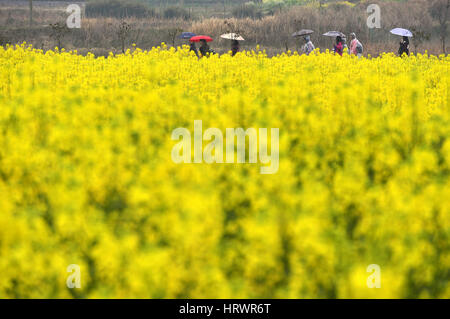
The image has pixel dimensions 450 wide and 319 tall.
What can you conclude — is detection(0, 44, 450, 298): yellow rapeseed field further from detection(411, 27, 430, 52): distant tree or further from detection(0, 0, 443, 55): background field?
detection(0, 0, 443, 55): background field

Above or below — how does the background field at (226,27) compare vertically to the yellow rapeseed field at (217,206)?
above

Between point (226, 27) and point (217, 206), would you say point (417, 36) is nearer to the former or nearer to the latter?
point (226, 27)

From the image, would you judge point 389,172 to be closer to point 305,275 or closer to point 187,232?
point 305,275

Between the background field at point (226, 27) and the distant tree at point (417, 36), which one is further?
the background field at point (226, 27)

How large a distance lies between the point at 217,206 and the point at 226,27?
24.6 m

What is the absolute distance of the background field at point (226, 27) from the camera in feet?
86.6

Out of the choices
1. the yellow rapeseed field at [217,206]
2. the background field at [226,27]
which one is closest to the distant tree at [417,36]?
the background field at [226,27]

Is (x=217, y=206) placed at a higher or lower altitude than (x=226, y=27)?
lower

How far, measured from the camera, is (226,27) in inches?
1068

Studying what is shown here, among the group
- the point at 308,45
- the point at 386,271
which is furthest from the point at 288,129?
the point at 308,45

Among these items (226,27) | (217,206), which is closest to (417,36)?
(226,27)

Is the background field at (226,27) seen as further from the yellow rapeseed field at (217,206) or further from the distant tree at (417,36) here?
the yellow rapeseed field at (217,206)

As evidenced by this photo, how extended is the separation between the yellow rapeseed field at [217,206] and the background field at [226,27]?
16.7m

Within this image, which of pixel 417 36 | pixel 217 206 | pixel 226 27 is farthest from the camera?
pixel 226 27
